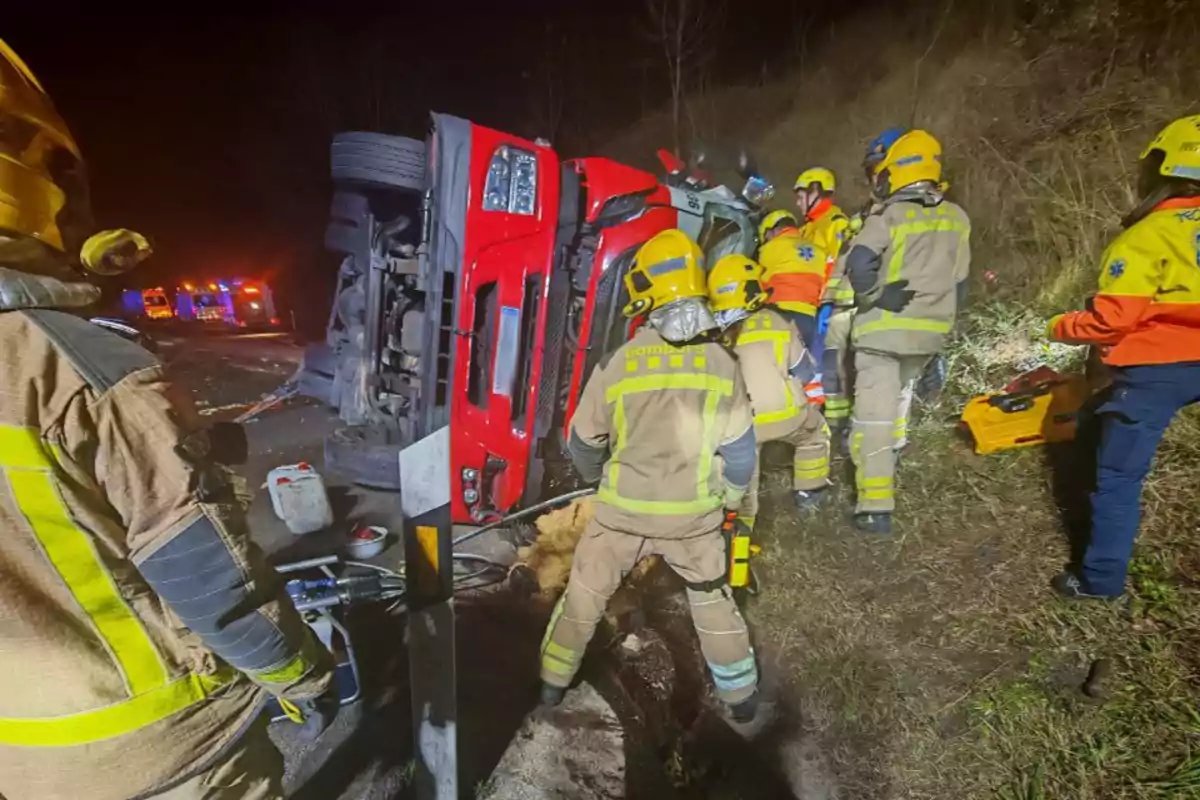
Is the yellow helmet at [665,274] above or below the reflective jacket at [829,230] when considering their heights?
below

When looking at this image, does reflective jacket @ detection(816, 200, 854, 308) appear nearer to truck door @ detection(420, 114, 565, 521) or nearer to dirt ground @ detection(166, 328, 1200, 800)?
dirt ground @ detection(166, 328, 1200, 800)

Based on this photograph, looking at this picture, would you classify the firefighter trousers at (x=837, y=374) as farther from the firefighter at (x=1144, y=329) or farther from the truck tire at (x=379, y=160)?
the truck tire at (x=379, y=160)

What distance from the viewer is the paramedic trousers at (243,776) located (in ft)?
4.24

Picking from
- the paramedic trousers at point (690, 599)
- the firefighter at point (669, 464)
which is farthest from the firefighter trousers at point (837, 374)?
the paramedic trousers at point (690, 599)

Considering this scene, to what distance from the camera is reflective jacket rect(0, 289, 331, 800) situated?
104cm

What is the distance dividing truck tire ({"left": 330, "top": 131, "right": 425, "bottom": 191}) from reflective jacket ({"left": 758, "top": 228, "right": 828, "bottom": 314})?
225 cm

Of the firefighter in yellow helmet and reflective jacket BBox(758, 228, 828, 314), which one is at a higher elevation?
reflective jacket BBox(758, 228, 828, 314)

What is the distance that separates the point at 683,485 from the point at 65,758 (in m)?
1.88

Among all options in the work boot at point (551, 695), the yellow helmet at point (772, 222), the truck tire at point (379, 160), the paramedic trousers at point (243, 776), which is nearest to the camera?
the paramedic trousers at point (243, 776)

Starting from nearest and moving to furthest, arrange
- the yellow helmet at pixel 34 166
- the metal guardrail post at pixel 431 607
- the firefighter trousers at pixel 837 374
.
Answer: the yellow helmet at pixel 34 166 → the metal guardrail post at pixel 431 607 → the firefighter trousers at pixel 837 374

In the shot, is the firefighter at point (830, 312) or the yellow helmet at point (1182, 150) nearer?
the yellow helmet at point (1182, 150)

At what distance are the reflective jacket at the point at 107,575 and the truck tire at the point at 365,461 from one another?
9.50ft

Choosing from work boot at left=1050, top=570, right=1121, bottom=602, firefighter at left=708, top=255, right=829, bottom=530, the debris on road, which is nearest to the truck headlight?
firefighter at left=708, top=255, right=829, bottom=530

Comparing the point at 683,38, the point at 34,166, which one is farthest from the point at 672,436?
the point at 683,38
